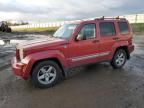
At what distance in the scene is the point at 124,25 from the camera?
909 cm

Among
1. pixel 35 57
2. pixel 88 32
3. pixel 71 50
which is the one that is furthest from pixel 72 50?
pixel 35 57

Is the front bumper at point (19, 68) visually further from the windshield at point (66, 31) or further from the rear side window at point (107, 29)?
the rear side window at point (107, 29)

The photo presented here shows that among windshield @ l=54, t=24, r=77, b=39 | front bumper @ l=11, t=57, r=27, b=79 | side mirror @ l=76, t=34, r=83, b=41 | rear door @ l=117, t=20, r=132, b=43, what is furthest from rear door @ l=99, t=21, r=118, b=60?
front bumper @ l=11, t=57, r=27, b=79

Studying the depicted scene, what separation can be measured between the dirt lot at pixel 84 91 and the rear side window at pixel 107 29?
4.69 ft

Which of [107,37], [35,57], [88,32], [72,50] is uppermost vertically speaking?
[88,32]

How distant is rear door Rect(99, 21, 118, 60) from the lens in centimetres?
813

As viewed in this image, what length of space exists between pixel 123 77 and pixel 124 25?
7.73ft

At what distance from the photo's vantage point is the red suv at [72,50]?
6.66m

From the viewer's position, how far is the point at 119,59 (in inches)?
356

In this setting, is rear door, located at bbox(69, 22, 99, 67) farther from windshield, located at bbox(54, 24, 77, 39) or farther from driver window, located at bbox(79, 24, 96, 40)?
windshield, located at bbox(54, 24, 77, 39)

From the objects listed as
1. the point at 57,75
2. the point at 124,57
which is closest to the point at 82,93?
the point at 57,75

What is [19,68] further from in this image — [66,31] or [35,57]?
[66,31]

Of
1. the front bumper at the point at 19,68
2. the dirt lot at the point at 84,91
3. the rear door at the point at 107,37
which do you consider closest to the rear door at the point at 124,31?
the rear door at the point at 107,37

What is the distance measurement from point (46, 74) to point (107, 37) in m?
2.78
